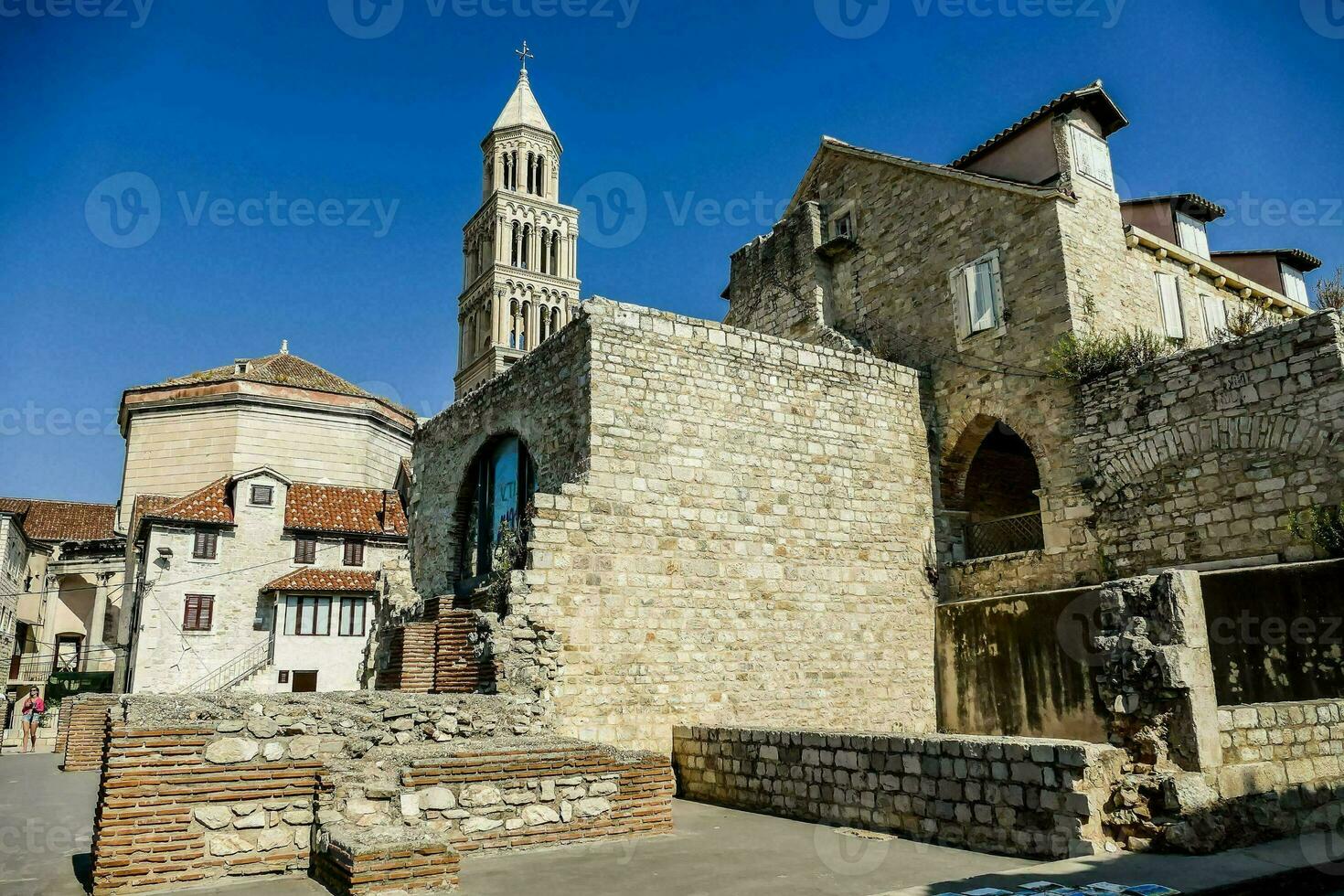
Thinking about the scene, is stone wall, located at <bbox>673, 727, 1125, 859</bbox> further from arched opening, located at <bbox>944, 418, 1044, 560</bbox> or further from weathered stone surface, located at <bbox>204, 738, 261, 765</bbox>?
arched opening, located at <bbox>944, 418, 1044, 560</bbox>

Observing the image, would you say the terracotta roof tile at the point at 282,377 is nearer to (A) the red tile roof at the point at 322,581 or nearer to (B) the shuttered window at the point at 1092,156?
(A) the red tile roof at the point at 322,581

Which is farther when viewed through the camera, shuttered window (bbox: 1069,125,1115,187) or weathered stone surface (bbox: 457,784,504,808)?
shuttered window (bbox: 1069,125,1115,187)

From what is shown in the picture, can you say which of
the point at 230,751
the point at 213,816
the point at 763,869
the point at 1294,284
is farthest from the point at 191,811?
the point at 1294,284

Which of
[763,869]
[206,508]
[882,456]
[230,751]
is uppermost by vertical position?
[206,508]

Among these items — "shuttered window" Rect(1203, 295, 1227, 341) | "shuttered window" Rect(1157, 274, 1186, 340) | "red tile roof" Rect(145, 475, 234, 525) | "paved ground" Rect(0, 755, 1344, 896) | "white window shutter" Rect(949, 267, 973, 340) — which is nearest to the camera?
"paved ground" Rect(0, 755, 1344, 896)

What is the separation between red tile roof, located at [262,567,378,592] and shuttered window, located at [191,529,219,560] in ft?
7.67

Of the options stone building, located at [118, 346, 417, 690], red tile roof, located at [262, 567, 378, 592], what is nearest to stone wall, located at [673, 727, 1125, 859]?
stone building, located at [118, 346, 417, 690]

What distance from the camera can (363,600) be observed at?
1207 inches

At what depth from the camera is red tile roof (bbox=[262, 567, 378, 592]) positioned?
29.8 metres

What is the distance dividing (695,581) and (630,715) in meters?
2.08

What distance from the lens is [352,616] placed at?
30688 millimetres

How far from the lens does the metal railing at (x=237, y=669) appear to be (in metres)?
29.2

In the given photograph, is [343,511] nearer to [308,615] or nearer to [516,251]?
[308,615]

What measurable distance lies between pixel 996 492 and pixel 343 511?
25350 mm
